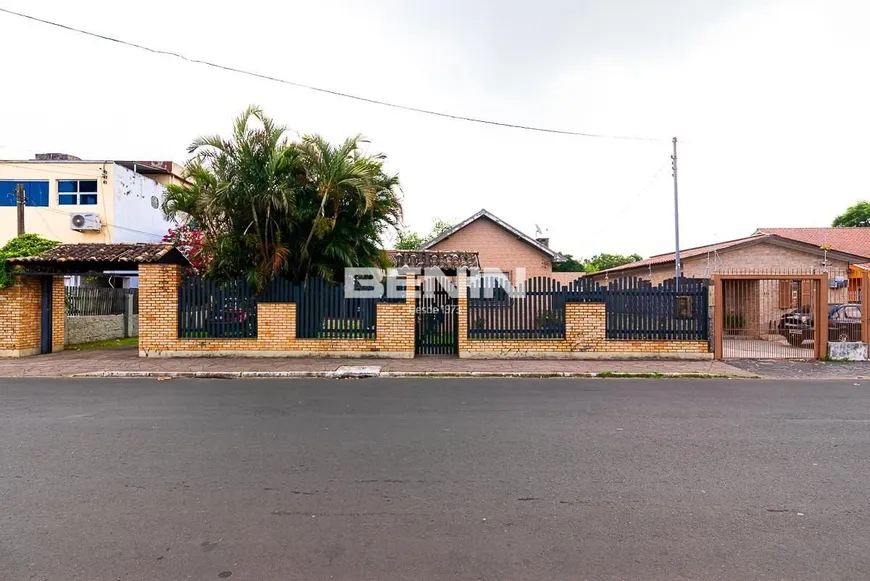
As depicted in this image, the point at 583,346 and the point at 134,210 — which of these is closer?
the point at 583,346

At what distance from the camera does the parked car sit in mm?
13062

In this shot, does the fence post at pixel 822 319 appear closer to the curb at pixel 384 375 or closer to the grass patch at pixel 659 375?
the curb at pixel 384 375

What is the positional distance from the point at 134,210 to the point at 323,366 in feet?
79.1

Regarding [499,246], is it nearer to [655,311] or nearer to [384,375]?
[655,311]

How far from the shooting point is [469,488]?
4355mm

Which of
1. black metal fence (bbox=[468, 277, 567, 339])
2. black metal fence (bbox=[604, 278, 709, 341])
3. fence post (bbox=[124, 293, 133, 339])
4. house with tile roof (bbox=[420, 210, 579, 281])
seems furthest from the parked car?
fence post (bbox=[124, 293, 133, 339])

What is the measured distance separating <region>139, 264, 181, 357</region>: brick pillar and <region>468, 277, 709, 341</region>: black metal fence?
26.2ft

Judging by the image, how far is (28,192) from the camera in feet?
89.6

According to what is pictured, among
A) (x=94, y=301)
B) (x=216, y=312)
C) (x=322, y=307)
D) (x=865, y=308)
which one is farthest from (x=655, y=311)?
(x=94, y=301)

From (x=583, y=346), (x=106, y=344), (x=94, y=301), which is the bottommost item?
(x=106, y=344)

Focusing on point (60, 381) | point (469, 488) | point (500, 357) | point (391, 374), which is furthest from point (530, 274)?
point (469, 488)

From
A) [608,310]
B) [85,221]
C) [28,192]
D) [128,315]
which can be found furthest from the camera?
[28,192]

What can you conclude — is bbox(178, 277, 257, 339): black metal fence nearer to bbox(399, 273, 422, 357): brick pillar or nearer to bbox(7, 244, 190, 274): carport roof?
bbox(7, 244, 190, 274): carport roof

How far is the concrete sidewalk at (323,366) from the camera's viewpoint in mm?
11133
